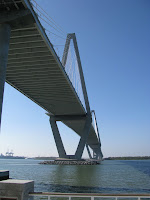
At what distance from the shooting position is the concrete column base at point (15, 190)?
4.59m

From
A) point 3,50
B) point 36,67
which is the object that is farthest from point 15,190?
point 36,67

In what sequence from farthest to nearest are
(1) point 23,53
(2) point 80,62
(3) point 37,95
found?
(2) point 80,62 < (3) point 37,95 < (1) point 23,53

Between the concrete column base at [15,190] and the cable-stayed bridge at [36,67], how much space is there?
7.16m

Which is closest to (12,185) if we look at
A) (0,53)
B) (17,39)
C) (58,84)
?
(0,53)

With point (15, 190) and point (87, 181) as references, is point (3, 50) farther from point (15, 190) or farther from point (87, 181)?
point (87, 181)

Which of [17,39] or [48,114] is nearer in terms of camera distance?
[17,39]

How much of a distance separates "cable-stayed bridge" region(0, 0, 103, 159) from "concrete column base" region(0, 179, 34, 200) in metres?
7.16

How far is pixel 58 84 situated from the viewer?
94.4ft

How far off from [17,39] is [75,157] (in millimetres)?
31070

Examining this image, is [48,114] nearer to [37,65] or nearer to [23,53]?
[37,65]

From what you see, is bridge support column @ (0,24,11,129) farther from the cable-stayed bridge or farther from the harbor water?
the harbor water

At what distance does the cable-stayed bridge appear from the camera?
1275 cm

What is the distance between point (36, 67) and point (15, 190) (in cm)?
2033

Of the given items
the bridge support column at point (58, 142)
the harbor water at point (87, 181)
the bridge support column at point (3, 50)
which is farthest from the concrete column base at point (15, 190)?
the bridge support column at point (58, 142)
